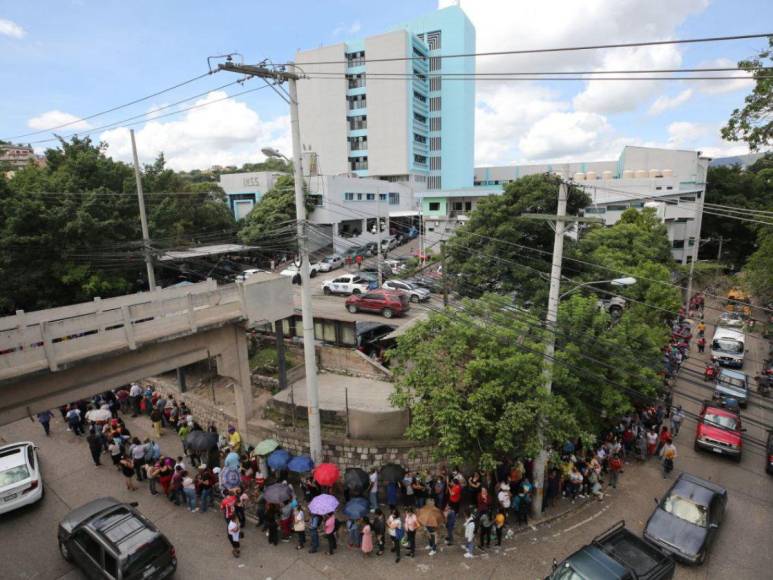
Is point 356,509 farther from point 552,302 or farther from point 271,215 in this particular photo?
point 271,215

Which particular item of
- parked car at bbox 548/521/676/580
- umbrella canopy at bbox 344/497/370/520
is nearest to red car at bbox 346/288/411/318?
umbrella canopy at bbox 344/497/370/520

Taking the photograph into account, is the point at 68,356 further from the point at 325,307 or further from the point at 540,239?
the point at 540,239

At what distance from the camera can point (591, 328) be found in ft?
47.1

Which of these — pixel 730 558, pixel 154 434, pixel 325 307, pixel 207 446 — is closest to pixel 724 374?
pixel 730 558

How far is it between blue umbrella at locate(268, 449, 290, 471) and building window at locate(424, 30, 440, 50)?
6885 cm

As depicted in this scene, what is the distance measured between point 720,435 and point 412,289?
17.3m

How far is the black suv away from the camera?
347 inches

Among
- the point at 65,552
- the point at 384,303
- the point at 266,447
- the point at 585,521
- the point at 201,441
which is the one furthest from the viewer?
the point at 384,303

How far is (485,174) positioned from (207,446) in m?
74.8

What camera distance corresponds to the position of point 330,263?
3928 cm

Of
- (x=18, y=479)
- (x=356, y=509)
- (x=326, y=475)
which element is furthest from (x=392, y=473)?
(x=18, y=479)

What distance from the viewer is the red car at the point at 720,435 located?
52.0 feet

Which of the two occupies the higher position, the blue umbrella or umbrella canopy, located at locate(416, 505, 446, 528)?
the blue umbrella

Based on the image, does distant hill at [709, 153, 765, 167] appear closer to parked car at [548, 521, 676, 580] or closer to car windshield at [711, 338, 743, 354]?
car windshield at [711, 338, 743, 354]
